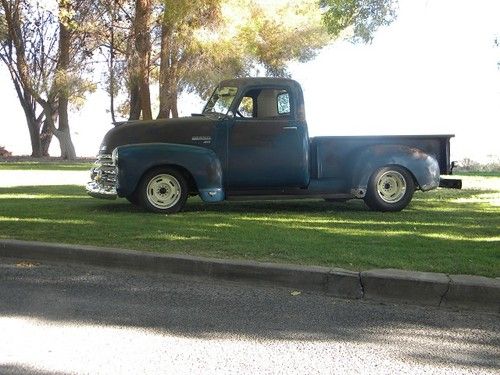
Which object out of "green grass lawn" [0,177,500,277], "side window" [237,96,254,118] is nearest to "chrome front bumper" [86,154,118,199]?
"green grass lawn" [0,177,500,277]

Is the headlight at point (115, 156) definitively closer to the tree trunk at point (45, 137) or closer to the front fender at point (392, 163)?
the front fender at point (392, 163)

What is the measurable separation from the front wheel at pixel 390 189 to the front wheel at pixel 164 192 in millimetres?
2913

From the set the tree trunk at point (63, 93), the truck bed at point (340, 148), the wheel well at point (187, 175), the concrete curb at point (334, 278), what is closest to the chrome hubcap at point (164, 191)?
the wheel well at point (187, 175)

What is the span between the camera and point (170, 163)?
956cm

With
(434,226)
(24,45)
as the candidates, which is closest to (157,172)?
(434,226)

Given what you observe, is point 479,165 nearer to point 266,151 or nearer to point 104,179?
point 266,151

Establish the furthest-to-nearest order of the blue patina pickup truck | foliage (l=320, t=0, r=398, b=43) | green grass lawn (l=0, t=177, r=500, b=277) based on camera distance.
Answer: foliage (l=320, t=0, r=398, b=43) < the blue patina pickup truck < green grass lawn (l=0, t=177, r=500, b=277)

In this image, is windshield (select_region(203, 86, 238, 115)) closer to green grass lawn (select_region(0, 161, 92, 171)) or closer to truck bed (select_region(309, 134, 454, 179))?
truck bed (select_region(309, 134, 454, 179))

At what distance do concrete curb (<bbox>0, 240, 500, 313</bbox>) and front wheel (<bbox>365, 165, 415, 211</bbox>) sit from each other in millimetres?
4581

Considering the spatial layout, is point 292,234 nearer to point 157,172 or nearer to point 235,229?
point 235,229

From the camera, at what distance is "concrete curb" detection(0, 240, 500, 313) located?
5.36 m

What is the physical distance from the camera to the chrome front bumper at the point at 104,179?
32.3 ft

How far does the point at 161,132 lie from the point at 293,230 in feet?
9.92

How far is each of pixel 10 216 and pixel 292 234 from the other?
4161mm
